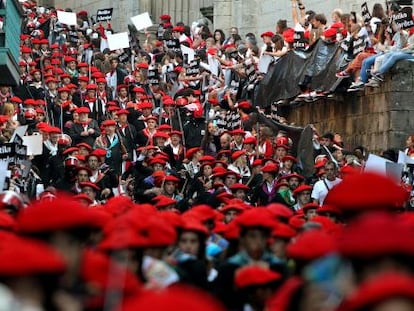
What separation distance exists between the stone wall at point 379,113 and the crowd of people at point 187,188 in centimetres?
39

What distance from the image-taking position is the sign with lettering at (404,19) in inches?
964

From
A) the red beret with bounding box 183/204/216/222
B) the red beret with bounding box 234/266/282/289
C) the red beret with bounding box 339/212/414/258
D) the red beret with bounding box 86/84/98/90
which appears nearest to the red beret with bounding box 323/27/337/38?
the red beret with bounding box 86/84/98/90

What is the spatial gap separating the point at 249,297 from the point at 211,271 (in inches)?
65.2

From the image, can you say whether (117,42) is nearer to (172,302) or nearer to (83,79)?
(83,79)

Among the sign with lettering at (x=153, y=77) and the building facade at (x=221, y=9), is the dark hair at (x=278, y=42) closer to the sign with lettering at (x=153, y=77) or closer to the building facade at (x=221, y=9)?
the building facade at (x=221, y=9)

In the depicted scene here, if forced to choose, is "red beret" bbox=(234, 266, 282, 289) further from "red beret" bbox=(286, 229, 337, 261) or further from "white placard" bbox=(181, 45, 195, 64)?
"white placard" bbox=(181, 45, 195, 64)

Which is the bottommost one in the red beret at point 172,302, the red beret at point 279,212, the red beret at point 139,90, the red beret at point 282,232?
the red beret at point 139,90

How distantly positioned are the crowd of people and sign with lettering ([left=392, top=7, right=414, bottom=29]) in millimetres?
623

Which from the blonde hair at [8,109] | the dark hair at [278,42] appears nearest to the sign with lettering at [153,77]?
the dark hair at [278,42]

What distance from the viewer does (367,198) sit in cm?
822

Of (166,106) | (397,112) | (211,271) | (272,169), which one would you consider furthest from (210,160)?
(211,271)

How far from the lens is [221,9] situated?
43.4 m

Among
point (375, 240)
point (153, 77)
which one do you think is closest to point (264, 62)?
point (153, 77)

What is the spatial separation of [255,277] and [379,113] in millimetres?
16550
